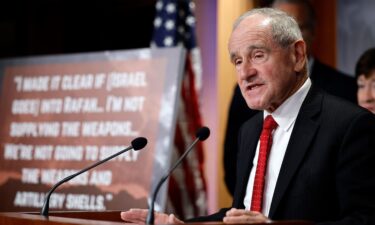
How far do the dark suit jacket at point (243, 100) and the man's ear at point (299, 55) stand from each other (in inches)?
46.9

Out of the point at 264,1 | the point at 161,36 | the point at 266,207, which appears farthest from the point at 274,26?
the point at 161,36

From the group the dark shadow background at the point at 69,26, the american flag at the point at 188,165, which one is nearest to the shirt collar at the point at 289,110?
the american flag at the point at 188,165

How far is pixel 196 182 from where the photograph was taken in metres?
4.81

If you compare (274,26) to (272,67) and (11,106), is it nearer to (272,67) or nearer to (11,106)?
(272,67)

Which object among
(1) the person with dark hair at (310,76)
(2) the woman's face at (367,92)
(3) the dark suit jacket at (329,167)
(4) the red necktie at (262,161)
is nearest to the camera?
(3) the dark suit jacket at (329,167)

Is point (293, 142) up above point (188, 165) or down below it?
above

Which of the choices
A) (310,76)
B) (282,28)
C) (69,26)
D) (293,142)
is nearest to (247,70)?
(282,28)

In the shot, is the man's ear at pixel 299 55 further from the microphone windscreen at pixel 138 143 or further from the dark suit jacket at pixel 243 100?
the dark suit jacket at pixel 243 100

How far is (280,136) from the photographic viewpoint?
105 inches

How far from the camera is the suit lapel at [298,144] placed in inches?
97.9

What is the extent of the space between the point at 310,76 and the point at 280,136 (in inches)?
52.1

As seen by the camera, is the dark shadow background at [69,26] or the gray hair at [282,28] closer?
the gray hair at [282,28]

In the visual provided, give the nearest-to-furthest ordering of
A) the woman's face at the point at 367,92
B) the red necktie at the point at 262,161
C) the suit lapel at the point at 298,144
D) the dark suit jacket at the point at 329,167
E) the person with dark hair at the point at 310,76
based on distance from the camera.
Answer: the dark suit jacket at the point at 329,167, the suit lapel at the point at 298,144, the red necktie at the point at 262,161, the woman's face at the point at 367,92, the person with dark hair at the point at 310,76

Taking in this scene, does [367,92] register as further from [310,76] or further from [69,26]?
[69,26]
